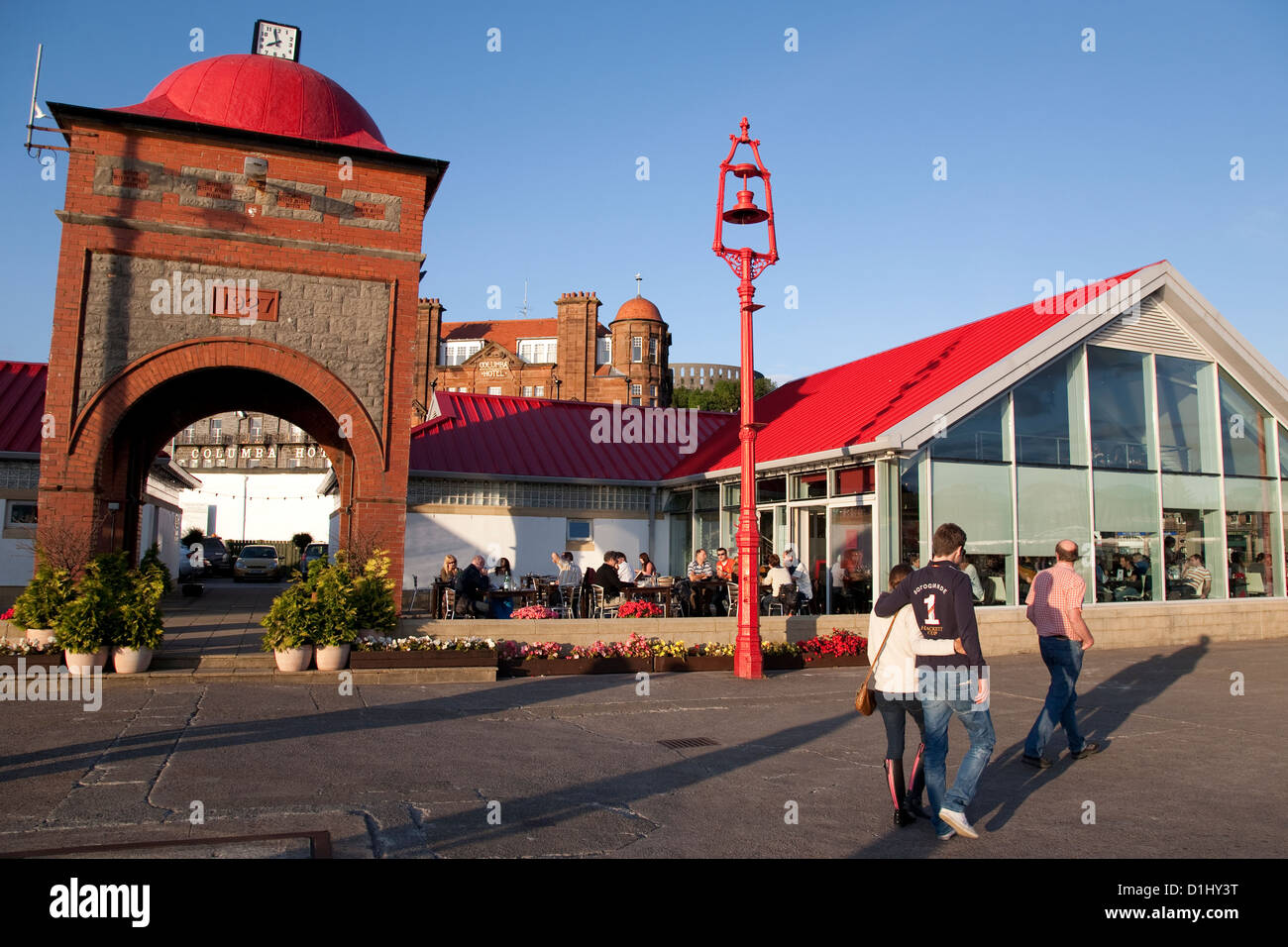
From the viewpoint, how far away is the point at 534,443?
2384 centimetres

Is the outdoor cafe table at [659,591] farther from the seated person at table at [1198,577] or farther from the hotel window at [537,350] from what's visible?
the hotel window at [537,350]

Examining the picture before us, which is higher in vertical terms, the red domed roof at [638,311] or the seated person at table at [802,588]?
the red domed roof at [638,311]

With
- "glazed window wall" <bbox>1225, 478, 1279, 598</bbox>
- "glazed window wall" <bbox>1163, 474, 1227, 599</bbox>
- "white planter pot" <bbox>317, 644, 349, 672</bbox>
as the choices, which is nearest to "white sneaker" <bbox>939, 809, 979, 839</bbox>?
"white planter pot" <bbox>317, 644, 349, 672</bbox>

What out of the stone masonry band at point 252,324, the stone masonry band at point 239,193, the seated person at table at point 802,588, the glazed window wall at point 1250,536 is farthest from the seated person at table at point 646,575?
the glazed window wall at point 1250,536

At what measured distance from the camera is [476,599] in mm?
15852

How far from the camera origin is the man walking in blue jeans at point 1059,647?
777 centimetres

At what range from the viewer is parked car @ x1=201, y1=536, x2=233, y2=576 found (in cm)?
4109

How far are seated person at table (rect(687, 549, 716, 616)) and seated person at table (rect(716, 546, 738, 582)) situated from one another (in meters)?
0.24

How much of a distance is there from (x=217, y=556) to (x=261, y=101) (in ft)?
103

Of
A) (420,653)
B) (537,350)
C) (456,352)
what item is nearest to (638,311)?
(537,350)

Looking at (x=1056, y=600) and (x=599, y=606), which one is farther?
(x=599, y=606)

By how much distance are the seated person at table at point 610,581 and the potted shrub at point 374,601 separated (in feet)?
12.9

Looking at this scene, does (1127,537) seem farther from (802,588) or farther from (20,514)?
(20,514)
